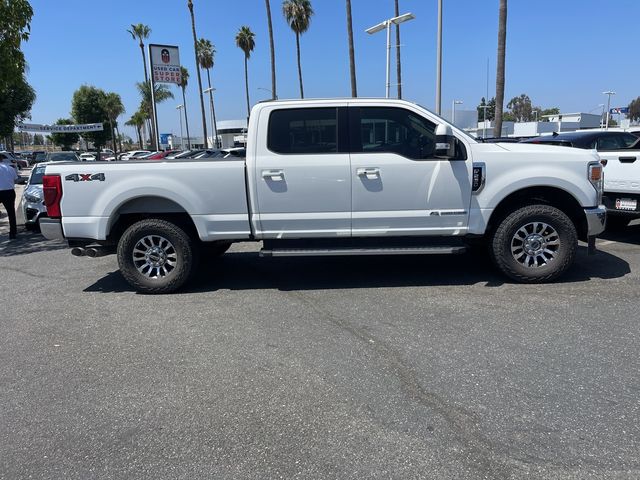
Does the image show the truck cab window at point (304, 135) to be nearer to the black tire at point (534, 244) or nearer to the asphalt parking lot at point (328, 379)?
the asphalt parking lot at point (328, 379)

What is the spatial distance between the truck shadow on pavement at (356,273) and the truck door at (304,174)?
0.84 m

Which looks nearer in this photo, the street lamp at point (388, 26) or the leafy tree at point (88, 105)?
the street lamp at point (388, 26)

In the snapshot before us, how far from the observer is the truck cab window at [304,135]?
18.9ft

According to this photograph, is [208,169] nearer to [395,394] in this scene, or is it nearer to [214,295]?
[214,295]

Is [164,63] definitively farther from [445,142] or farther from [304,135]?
[445,142]

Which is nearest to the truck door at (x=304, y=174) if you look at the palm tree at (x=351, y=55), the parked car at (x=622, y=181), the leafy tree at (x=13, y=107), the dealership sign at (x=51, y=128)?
the parked car at (x=622, y=181)

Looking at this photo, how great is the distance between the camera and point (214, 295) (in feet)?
19.6

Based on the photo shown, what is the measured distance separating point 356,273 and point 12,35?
7.79 m

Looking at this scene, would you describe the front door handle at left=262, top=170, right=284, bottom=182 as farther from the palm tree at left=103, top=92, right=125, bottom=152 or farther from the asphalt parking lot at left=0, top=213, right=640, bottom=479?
the palm tree at left=103, top=92, right=125, bottom=152

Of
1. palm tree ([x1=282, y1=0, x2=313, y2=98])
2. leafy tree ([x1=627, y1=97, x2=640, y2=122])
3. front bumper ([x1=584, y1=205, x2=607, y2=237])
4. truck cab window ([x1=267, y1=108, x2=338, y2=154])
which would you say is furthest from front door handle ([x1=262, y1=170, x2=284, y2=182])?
leafy tree ([x1=627, y1=97, x2=640, y2=122])

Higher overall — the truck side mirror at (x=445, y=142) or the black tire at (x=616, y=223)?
the truck side mirror at (x=445, y=142)

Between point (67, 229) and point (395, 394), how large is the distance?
14.4 ft

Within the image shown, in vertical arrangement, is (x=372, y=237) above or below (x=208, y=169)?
below

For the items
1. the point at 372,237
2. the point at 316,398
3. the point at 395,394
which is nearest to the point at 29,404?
the point at 316,398
